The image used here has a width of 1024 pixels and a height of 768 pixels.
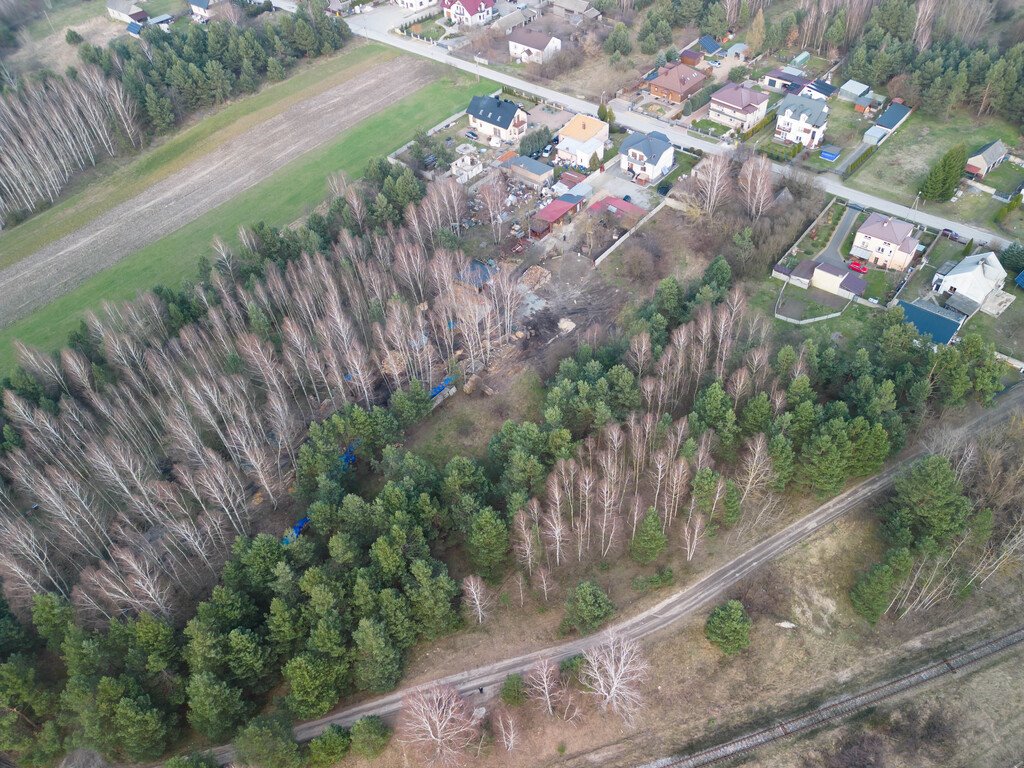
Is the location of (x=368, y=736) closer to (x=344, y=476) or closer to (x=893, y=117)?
(x=344, y=476)

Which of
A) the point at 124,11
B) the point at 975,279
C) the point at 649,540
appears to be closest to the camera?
the point at 649,540

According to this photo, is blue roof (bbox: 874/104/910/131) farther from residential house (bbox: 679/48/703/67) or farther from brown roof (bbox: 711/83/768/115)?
residential house (bbox: 679/48/703/67)

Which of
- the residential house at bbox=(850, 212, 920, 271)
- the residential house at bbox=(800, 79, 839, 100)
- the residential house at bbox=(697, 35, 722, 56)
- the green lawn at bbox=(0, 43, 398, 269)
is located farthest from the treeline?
the residential house at bbox=(850, 212, 920, 271)

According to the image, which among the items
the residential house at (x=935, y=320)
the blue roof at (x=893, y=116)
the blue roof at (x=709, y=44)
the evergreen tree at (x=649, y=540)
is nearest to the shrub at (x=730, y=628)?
the evergreen tree at (x=649, y=540)

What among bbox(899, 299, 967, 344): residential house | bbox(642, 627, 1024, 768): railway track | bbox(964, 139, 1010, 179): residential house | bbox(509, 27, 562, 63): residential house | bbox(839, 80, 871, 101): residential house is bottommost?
bbox(642, 627, 1024, 768): railway track

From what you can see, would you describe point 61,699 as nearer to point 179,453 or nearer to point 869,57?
point 179,453

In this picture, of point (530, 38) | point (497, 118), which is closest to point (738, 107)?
point (497, 118)
